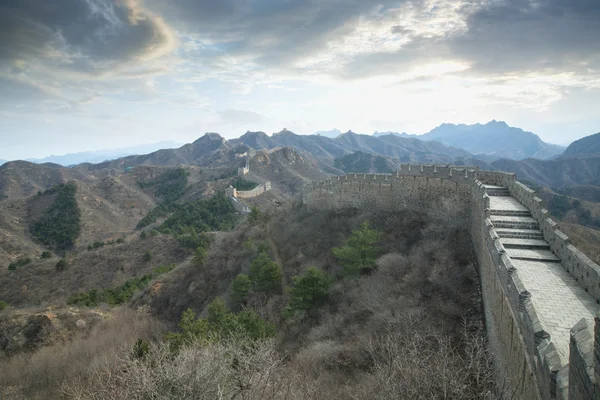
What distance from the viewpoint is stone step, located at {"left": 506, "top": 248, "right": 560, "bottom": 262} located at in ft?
33.7

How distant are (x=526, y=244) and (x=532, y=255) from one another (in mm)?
784

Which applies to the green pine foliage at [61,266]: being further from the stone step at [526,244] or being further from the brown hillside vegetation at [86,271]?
the stone step at [526,244]

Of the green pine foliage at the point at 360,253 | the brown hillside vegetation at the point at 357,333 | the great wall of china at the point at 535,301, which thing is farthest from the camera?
the green pine foliage at the point at 360,253

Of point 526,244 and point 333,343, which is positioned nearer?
point 526,244

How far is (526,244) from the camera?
1129 centimetres

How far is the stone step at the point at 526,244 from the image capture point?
11.1 metres

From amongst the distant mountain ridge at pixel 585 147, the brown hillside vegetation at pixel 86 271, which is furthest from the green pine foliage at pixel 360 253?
the distant mountain ridge at pixel 585 147

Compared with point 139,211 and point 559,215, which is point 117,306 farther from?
point 559,215

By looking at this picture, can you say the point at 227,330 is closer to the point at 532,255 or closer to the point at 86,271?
the point at 532,255

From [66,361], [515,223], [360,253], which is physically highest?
[515,223]

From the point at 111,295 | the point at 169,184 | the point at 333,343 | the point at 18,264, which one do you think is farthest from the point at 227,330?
the point at 169,184

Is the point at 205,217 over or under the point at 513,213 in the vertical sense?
under

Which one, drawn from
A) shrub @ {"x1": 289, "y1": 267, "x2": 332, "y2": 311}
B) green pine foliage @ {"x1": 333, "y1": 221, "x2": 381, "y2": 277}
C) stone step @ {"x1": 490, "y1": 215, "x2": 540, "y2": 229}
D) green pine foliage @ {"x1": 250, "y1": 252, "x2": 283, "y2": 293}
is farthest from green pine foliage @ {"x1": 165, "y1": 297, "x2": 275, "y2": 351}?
stone step @ {"x1": 490, "y1": 215, "x2": 540, "y2": 229}

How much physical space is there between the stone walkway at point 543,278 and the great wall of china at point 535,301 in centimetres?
2
